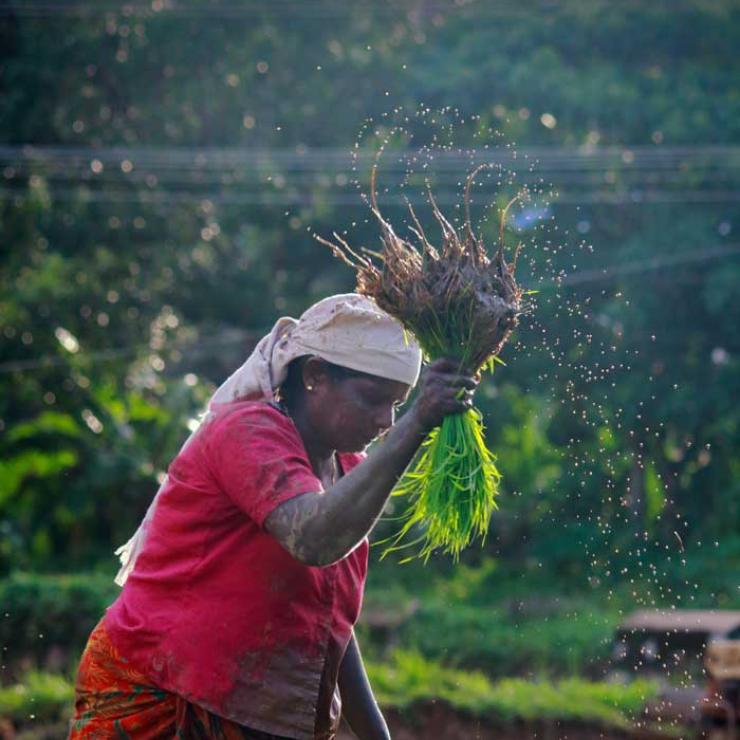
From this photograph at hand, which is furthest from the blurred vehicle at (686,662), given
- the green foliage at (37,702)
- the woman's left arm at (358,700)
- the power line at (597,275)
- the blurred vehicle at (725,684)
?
the woman's left arm at (358,700)

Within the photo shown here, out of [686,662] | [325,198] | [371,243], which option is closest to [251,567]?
[686,662]

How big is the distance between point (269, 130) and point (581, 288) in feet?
16.8

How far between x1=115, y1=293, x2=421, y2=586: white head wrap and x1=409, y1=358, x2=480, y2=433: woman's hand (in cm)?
20

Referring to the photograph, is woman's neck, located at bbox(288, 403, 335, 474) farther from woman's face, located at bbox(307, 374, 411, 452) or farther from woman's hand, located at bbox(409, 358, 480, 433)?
woman's hand, located at bbox(409, 358, 480, 433)

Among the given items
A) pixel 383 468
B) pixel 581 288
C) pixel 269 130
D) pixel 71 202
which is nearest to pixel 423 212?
pixel 581 288

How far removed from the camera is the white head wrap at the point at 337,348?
3.40m

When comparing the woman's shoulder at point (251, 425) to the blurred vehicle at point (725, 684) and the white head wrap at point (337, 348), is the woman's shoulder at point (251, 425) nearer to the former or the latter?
the white head wrap at point (337, 348)

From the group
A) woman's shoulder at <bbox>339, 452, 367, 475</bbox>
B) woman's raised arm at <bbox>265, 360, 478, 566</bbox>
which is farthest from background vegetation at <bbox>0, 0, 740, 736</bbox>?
woman's raised arm at <bbox>265, 360, 478, 566</bbox>

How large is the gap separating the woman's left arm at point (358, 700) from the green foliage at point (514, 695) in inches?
302

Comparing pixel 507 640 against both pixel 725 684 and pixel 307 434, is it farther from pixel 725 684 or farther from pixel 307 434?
pixel 307 434

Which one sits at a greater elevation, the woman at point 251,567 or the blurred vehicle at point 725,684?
the woman at point 251,567

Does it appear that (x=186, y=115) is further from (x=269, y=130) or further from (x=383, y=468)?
(x=383, y=468)

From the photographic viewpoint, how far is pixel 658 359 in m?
18.6

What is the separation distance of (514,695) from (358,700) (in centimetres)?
815
